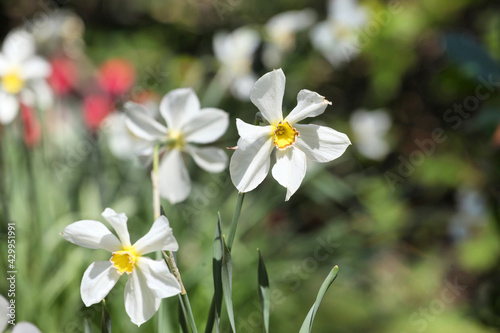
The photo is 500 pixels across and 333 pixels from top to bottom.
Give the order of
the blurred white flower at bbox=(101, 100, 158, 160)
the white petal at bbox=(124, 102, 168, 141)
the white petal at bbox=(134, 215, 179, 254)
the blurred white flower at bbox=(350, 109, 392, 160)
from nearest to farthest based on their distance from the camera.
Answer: the white petal at bbox=(134, 215, 179, 254)
the white petal at bbox=(124, 102, 168, 141)
the blurred white flower at bbox=(101, 100, 158, 160)
the blurred white flower at bbox=(350, 109, 392, 160)

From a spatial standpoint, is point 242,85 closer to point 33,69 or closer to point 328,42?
point 328,42

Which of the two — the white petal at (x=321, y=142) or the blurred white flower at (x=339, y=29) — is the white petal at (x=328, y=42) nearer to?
the blurred white flower at (x=339, y=29)

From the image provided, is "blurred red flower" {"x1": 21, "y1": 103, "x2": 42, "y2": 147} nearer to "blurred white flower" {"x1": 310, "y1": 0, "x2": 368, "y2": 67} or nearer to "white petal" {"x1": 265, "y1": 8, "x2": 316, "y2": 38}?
"white petal" {"x1": 265, "y1": 8, "x2": 316, "y2": 38}

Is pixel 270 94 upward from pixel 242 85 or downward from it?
upward

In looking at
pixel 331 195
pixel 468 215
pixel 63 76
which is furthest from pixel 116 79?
pixel 468 215

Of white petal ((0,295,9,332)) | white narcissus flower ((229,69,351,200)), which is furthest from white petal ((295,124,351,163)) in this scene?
white petal ((0,295,9,332))
